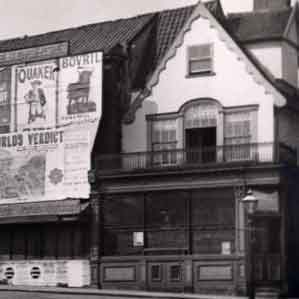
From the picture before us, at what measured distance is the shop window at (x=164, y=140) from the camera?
41.9 metres

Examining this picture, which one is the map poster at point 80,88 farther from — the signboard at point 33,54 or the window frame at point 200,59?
the window frame at point 200,59

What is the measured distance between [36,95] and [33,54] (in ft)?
6.02

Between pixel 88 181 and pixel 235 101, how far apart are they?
692 cm

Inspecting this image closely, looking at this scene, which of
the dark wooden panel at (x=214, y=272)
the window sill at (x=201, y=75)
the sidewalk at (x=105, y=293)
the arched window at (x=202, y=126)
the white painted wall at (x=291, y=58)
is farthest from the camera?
the white painted wall at (x=291, y=58)

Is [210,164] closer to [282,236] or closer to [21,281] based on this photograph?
[282,236]

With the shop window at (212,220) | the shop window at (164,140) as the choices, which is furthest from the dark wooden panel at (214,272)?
the shop window at (164,140)

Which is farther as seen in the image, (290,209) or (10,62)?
(10,62)

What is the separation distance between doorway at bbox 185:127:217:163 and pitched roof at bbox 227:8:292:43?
175 inches

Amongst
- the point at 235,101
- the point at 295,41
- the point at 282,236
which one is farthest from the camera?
the point at 295,41

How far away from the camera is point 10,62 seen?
45.3 m

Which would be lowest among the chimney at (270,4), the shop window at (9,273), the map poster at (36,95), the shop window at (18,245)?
the shop window at (9,273)

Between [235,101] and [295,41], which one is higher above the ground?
[295,41]


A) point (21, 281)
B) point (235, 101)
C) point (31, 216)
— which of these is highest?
point (235, 101)

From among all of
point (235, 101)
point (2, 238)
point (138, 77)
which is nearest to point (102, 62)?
point (138, 77)
